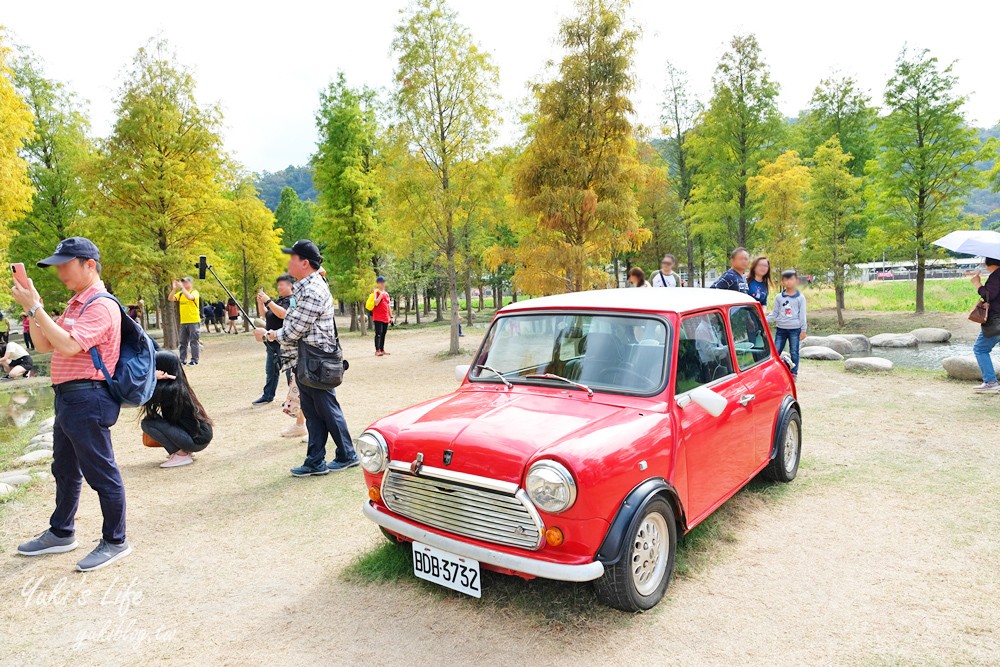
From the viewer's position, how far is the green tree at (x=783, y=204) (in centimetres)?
2316

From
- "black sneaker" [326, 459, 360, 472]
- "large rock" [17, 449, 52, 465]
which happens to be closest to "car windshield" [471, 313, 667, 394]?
"black sneaker" [326, 459, 360, 472]

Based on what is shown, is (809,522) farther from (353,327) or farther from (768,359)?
(353,327)

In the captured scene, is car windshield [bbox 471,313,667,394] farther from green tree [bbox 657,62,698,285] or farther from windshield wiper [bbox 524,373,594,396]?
green tree [bbox 657,62,698,285]

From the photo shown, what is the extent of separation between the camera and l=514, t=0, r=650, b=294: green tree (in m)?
13.5

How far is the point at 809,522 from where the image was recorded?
4402 mm

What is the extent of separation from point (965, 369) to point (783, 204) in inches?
644

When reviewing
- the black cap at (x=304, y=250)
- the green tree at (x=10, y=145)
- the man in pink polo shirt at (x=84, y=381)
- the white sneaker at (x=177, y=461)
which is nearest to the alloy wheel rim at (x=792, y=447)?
the black cap at (x=304, y=250)

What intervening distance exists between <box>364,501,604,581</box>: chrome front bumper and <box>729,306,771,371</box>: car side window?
2.32m

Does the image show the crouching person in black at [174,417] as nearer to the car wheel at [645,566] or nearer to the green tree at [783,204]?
the car wheel at [645,566]

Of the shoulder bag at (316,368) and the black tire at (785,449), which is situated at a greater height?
the shoulder bag at (316,368)

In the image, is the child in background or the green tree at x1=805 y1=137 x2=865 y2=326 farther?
the green tree at x1=805 y1=137 x2=865 y2=326

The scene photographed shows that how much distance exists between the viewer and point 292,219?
49.6 meters

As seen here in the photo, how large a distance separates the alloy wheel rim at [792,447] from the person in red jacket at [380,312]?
36.8 ft

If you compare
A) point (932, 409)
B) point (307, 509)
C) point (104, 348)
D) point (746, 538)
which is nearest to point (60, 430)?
point (104, 348)
